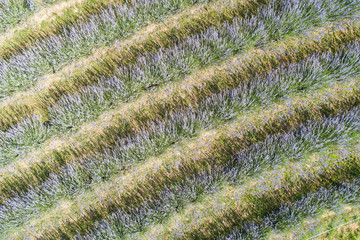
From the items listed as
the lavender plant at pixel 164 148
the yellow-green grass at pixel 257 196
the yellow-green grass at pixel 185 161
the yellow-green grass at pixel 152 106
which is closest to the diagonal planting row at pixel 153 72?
the yellow-green grass at pixel 152 106

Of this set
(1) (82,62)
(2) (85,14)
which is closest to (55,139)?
(1) (82,62)

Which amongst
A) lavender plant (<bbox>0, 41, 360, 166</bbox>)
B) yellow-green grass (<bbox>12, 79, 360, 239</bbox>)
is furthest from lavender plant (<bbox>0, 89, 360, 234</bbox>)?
lavender plant (<bbox>0, 41, 360, 166</bbox>)

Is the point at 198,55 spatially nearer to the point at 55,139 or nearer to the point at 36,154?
the point at 55,139

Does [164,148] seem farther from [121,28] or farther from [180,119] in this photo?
[121,28]

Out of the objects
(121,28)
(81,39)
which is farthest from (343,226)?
(81,39)

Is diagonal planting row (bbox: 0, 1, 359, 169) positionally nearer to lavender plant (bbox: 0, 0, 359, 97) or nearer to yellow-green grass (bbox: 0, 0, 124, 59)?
lavender plant (bbox: 0, 0, 359, 97)

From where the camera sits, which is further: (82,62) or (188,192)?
(82,62)

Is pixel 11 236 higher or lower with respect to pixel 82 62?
lower
